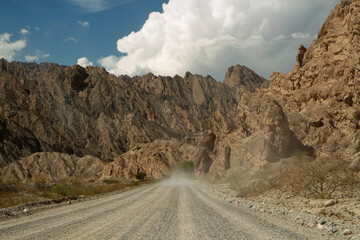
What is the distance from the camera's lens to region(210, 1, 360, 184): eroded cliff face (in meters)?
24.1

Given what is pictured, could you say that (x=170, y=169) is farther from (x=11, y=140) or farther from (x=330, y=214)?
(x=330, y=214)

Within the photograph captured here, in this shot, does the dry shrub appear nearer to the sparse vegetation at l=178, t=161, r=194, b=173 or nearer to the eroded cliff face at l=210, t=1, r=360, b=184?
the eroded cliff face at l=210, t=1, r=360, b=184

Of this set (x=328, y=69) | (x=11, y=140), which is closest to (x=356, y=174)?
(x=328, y=69)

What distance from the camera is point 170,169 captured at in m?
100

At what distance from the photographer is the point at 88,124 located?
143m

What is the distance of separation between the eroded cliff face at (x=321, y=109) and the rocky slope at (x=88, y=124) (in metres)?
43.1

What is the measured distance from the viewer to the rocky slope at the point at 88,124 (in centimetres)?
10256

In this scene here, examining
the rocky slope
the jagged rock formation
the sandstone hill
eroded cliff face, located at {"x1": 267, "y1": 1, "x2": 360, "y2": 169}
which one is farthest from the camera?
the rocky slope

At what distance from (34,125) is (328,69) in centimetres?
12168

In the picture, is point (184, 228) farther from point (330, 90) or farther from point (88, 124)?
point (88, 124)

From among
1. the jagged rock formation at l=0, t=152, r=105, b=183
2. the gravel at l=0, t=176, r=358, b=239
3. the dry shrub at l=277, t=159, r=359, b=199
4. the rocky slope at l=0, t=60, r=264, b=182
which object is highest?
the rocky slope at l=0, t=60, r=264, b=182

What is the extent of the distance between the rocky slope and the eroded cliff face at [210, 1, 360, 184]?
43061mm

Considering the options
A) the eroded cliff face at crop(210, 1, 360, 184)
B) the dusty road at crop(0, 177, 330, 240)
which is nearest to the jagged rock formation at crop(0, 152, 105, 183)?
the eroded cliff face at crop(210, 1, 360, 184)

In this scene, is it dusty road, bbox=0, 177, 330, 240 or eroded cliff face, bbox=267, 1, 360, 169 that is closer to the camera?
dusty road, bbox=0, 177, 330, 240
